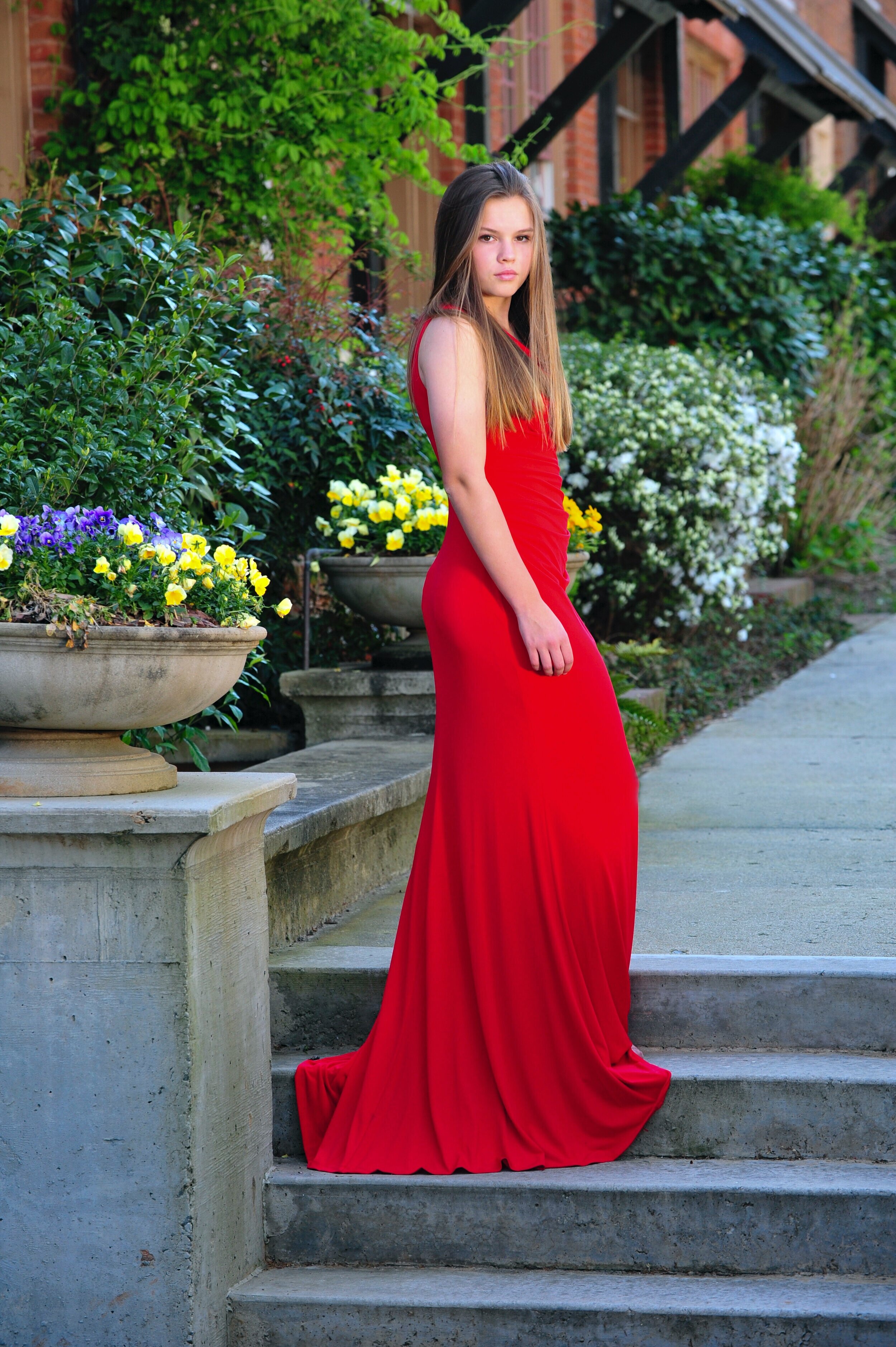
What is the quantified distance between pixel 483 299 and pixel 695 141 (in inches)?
346

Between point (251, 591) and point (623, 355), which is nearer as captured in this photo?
point (251, 591)

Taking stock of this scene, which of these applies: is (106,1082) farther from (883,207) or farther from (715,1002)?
(883,207)

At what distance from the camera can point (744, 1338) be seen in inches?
102

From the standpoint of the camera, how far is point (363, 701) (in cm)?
482

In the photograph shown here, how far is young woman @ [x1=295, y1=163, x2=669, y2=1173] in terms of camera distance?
112 inches

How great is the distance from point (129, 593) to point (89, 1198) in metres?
1.02

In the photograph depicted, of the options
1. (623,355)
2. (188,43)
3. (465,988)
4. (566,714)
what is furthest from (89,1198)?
(623,355)

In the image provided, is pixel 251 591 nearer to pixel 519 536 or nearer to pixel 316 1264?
pixel 519 536

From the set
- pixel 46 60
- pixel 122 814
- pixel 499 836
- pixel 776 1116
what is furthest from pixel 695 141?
pixel 122 814

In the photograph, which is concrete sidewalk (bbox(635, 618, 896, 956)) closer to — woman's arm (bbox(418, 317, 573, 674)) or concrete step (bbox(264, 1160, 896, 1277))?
concrete step (bbox(264, 1160, 896, 1277))

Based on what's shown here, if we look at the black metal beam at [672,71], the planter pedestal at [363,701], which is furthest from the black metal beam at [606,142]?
the planter pedestal at [363,701]

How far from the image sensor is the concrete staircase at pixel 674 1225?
2641mm

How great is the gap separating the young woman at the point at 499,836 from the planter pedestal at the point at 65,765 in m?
0.61

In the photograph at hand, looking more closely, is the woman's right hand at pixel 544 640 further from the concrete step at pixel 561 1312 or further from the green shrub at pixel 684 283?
the green shrub at pixel 684 283
